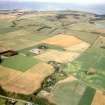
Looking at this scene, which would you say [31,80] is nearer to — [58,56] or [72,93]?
[72,93]

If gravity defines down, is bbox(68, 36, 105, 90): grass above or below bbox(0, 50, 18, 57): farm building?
below

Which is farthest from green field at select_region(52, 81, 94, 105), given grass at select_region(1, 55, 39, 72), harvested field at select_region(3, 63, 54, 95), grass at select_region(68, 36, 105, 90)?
grass at select_region(1, 55, 39, 72)

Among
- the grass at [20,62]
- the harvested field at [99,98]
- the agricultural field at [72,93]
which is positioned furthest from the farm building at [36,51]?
the harvested field at [99,98]

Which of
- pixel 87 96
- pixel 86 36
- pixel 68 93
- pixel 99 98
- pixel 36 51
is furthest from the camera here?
pixel 86 36

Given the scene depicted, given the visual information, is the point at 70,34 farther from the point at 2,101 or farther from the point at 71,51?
the point at 2,101

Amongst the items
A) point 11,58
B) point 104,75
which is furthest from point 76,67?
point 11,58

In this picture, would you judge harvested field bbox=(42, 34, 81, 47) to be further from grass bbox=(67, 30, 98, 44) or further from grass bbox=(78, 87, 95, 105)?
grass bbox=(78, 87, 95, 105)

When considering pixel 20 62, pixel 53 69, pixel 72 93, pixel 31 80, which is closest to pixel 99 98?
pixel 72 93
